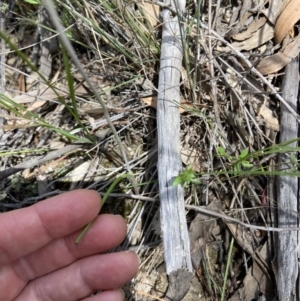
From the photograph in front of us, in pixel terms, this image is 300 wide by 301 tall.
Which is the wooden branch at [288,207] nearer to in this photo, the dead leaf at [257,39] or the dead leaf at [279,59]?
the dead leaf at [279,59]

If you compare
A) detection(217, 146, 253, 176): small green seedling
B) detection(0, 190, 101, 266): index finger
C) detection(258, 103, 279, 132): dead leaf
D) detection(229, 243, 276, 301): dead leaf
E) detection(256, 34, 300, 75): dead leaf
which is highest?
detection(256, 34, 300, 75): dead leaf

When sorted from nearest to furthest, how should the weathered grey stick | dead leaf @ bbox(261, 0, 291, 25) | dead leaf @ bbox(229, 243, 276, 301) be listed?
the weathered grey stick < dead leaf @ bbox(229, 243, 276, 301) < dead leaf @ bbox(261, 0, 291, 25)

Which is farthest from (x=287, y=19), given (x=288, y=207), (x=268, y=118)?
(x=288, y=207)

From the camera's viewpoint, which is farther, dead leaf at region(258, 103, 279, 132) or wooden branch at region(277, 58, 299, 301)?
dead leaf at region(258, 103, 279, 132)

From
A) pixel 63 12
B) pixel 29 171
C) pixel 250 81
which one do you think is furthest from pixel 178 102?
pixel 29 171

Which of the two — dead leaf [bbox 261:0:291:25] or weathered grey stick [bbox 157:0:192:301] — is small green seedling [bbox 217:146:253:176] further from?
dead leaf [bbox 261:0:291:25]

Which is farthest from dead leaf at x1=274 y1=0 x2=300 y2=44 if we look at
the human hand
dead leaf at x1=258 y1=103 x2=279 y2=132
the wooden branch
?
the human hand

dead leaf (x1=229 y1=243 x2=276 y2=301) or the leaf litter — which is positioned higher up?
the leaf litter

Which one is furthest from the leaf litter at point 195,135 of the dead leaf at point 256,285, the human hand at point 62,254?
the human hand at point 62,254
